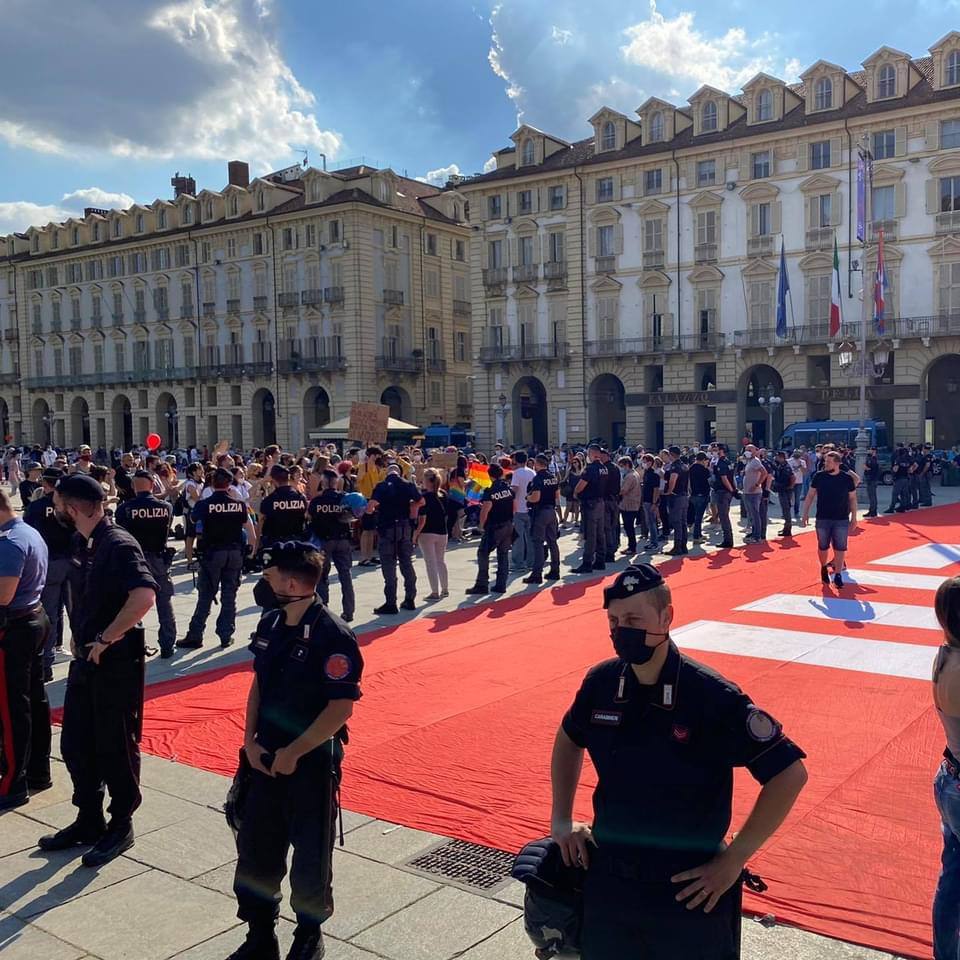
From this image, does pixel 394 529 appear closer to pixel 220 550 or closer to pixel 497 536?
pixel 497 536

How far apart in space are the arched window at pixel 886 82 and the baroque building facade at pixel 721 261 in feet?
0.17

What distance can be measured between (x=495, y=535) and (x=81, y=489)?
8.16 metres

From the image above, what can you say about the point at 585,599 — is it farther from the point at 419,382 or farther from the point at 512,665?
the point at 419,382

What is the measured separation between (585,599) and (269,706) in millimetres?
8431

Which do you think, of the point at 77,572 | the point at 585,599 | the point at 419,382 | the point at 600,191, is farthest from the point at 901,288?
the point at 77,572

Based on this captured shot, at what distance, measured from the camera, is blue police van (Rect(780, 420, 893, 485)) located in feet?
116

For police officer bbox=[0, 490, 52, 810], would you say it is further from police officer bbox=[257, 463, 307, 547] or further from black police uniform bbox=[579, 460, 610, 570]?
black police uniform bbox=[579, 460, 610, 570]

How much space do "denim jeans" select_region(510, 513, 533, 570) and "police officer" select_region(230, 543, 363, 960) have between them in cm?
1025

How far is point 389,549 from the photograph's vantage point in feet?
37.2

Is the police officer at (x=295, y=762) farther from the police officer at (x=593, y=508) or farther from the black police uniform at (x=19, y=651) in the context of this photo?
the police officer at (x=593, y=508)

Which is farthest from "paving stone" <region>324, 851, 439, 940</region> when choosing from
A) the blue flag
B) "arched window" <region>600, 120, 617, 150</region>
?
"arched window" <region>600, 120, 617, 150</region>

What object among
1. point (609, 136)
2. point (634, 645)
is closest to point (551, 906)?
point (634, 645)

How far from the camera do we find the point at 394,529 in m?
11.5

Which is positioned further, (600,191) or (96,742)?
(600,191)
